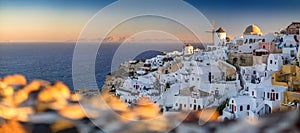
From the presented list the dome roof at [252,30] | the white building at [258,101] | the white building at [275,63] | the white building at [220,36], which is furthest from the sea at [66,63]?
the white building at [275,63]

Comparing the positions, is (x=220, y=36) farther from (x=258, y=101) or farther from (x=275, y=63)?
(x=258, y=101)

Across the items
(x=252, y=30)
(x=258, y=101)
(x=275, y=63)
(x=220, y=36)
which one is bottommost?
(x=258, y=101)

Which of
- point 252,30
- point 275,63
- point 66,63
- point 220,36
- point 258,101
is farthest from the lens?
point 220,36

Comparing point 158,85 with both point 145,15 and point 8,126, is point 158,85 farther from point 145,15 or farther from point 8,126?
point 8,126

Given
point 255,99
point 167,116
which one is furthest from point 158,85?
point 167,116

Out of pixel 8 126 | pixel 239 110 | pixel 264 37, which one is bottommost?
pixel 239 110

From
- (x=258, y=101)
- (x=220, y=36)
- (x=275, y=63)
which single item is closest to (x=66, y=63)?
(x=275, y=63)

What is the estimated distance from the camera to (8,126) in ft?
2.22

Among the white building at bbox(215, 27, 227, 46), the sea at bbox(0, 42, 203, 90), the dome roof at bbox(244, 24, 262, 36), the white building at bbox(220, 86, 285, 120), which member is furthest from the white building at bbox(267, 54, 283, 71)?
the white building at bbox(215, 27, 227, 46)

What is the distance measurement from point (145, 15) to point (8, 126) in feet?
28.4

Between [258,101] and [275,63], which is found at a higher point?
[275,63]

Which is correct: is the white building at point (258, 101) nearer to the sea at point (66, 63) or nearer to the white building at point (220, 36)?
the sea at point (66, 63)

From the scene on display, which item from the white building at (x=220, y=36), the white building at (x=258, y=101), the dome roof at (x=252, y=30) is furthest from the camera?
the white building at (x=220, y=36)

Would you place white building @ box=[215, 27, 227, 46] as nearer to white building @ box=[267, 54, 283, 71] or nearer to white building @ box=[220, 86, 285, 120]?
white building @ box=[267, 54, 283, 71]
